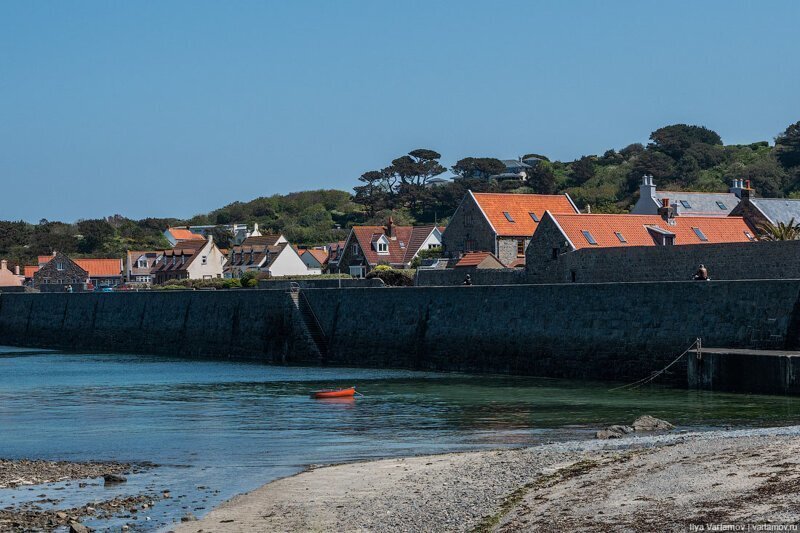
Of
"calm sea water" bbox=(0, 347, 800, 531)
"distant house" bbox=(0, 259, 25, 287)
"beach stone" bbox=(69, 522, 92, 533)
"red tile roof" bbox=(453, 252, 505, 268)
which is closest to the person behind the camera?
"beach stone" bbox=(69, 522, 92, 533)

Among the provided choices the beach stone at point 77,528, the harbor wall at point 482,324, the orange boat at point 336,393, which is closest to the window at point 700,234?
the harbor wall at point 482,324

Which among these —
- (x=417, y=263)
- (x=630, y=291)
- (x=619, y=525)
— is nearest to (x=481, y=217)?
(x=417, y=263)

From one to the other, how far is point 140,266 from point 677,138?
212ft

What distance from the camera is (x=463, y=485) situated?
18672mm

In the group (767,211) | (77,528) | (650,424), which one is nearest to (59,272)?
(767,211)

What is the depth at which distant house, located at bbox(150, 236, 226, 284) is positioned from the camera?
99625mm

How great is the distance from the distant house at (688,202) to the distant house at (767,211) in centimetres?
855

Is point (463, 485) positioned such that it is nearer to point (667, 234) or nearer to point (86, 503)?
point (86, 503)

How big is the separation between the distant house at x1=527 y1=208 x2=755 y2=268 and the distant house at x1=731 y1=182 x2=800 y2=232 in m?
1.91

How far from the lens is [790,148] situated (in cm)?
12038

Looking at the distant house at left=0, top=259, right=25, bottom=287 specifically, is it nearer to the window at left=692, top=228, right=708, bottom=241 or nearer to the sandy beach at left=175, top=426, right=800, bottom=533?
the window at left=692, top=228, right=708, bottom=241

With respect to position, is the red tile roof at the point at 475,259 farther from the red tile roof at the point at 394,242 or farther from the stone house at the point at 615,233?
the red tile roof at the point at 394,242

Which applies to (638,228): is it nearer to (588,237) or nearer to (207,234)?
(588,237)

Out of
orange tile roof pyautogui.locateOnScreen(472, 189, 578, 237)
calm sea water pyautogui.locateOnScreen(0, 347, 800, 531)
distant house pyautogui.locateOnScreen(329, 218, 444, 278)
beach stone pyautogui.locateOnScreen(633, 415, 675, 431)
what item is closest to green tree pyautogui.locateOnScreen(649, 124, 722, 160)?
distant house pyautogui.locateOnScreen(329, 218, 444, 278)
